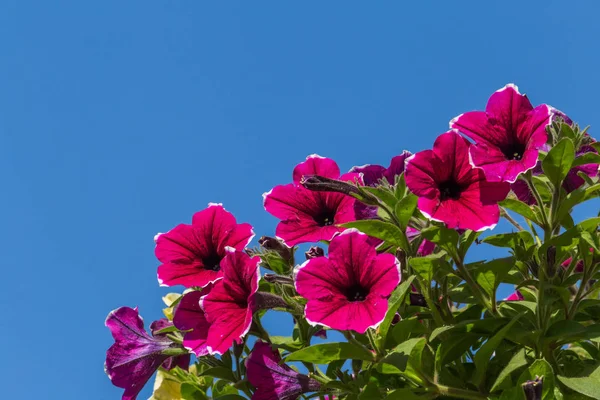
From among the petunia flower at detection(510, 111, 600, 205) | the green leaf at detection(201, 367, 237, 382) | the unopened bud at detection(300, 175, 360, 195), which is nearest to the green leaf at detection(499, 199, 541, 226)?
the petunia flower at detection(510, 111, 600, 205)

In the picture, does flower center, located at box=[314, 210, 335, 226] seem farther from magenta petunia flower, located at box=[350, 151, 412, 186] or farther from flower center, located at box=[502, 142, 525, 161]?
flower center, located at box=[502, 142, 525, 161]

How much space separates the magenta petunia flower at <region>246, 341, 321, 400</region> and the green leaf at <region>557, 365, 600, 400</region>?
737 millimetres

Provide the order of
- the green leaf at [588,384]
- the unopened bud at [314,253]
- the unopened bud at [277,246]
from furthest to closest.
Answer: the unopened bud at [277,246], the unopened bud at [314,253], the green leaf at [588,384]

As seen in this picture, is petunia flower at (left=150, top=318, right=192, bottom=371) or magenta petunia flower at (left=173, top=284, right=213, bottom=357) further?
petunia flower at (left=150, top=318, right=192, bottom=371)

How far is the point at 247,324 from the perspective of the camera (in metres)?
1.94

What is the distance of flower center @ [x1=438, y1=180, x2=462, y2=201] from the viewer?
1928 millimetres

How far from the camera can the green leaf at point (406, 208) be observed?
1.87 meters

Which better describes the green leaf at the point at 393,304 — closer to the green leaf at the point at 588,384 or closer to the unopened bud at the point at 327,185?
the unopened bud at the point at 327,185

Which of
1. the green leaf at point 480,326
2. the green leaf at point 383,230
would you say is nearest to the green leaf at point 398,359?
the green leaf at point 480,326

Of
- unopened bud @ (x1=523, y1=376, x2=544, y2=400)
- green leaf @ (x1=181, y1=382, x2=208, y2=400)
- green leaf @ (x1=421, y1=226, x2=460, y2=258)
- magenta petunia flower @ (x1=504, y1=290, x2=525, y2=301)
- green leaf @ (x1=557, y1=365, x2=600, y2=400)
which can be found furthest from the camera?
magenta petunia flower @ (x1=504, y1=290, x2=525, y2=301)

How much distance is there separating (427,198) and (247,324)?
587mm

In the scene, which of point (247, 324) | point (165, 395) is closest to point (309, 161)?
point (247, 324)

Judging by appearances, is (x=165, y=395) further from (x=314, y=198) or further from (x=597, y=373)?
(x=597, y=373)

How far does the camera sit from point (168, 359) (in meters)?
2.45
